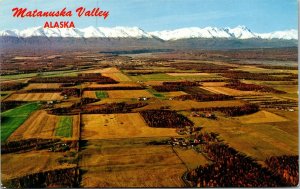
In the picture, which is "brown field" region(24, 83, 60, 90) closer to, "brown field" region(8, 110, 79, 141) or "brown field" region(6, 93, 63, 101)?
"brown field" region(6, 93, 63, 101)

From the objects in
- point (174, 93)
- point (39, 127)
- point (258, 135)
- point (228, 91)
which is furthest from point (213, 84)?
point (39, 127)

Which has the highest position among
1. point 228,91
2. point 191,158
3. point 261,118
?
point 191,158

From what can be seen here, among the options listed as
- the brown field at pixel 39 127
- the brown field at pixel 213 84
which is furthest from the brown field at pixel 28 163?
the brown field at pixel 213 84

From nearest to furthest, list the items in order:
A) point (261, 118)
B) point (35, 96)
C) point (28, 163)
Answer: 1. point (28, 163)
2. point (261, 118)
3. point (35, 96)

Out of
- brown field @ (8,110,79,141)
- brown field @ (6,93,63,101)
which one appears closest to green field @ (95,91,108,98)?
brown field @ (6,93,63,101)

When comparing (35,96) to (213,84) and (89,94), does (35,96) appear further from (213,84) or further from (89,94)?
(213,84)

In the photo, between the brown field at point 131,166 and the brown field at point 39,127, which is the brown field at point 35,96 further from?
the brown field at point 131,166

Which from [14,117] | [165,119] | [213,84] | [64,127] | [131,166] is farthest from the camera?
[213,84]
